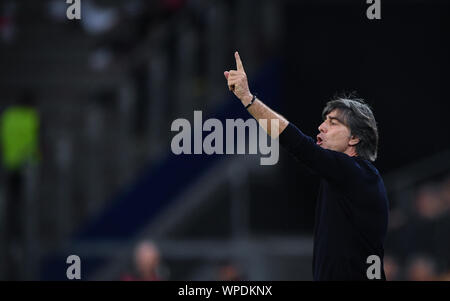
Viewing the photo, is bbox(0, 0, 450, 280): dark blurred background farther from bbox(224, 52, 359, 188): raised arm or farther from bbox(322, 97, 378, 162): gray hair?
bbox(224, 52, 359, 188): raised arm

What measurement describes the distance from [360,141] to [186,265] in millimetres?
6661

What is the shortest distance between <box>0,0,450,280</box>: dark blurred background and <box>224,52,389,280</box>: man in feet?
21.3

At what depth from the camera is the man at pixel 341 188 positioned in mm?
5031

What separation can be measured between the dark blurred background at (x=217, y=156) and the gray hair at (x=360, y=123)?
21.2 ft

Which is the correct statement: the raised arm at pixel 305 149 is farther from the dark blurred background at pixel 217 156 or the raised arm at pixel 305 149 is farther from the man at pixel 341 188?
the dark blurred background at pixel 217 156

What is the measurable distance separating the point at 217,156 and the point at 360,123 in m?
7.31

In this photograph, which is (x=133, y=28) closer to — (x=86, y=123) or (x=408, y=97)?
(x=86, y=123)

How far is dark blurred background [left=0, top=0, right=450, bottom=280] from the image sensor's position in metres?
11.9

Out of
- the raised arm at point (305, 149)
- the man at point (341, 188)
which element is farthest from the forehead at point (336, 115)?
the raised arm at point (305, 149)

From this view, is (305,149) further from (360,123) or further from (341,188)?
(360,123)

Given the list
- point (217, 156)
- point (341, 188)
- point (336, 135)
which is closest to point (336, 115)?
point (336, 135)

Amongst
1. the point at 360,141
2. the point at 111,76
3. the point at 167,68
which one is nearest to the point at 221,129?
the point at 167,68

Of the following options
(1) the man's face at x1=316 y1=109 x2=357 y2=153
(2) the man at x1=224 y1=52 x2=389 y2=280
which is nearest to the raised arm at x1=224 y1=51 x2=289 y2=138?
(2) the man at x1=224 y1=52 x2=389 y2=280

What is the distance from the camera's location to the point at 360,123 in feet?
17.6
